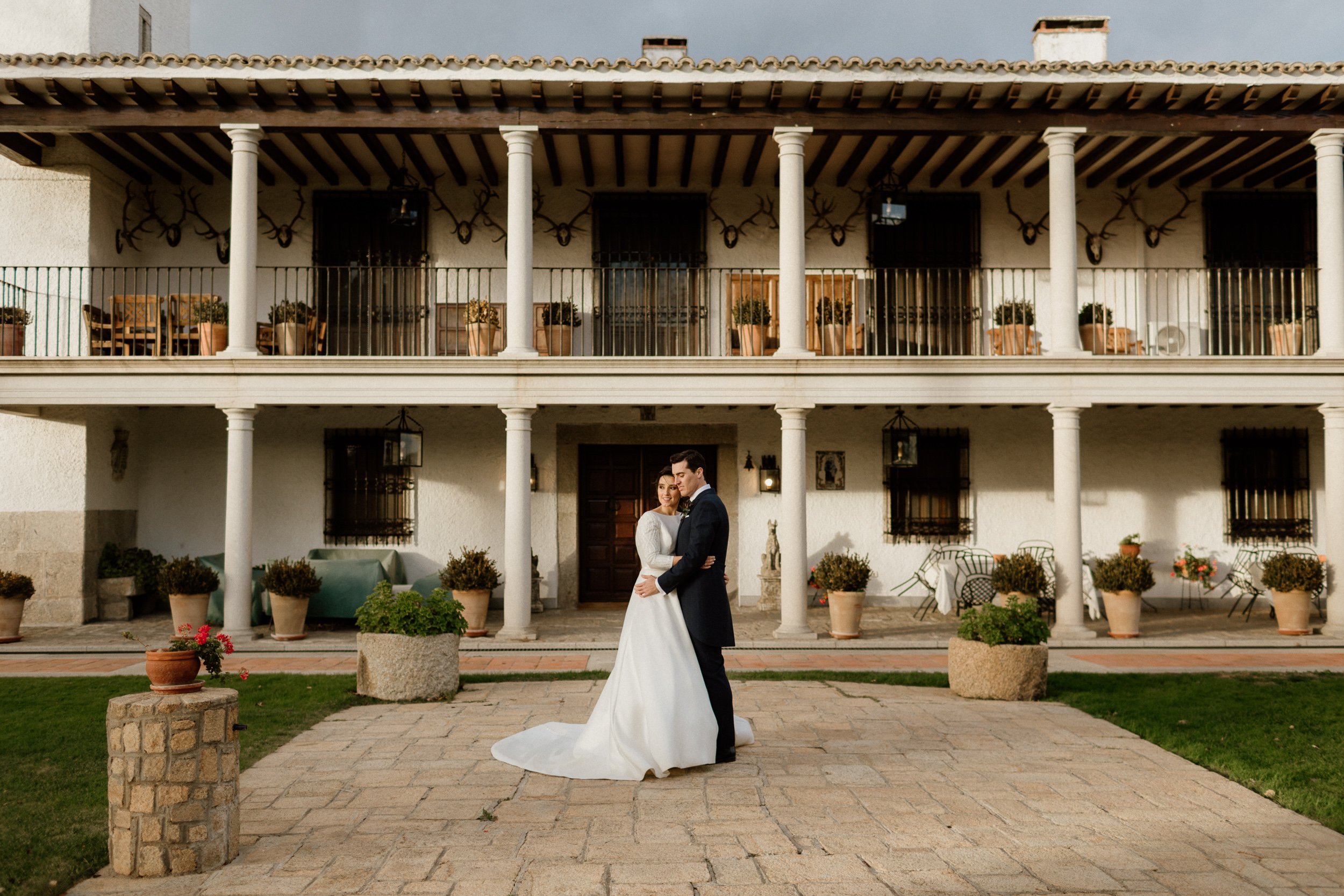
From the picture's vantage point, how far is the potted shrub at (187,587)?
10875mm

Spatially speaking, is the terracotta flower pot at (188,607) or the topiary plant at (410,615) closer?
the topiary plant at (410,615)

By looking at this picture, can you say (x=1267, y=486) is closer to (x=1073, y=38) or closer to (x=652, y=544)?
(x=1073, y=38)

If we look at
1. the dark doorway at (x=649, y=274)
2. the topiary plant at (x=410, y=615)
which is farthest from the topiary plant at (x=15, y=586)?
the dark doorway at (x=649, y=274)

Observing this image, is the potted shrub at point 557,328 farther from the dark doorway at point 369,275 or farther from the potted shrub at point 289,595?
the potted shrub at point 289,595

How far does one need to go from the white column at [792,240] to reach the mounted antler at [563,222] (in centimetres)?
347

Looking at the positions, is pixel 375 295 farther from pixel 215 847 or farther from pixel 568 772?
pixel 215 847

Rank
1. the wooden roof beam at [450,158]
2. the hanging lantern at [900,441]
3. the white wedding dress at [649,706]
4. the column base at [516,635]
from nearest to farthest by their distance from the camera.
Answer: the white wedding dress at [649,706], the column base at [516,635], the wooden roof beam at [450,158], the hanging lantern at [900,441]

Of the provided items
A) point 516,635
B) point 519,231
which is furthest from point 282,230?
point 516,635

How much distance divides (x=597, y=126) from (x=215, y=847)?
8.61 meters

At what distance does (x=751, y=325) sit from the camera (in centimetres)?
1180

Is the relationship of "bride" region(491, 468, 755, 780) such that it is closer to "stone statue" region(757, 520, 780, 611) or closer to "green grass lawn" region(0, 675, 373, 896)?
"green grass lawn" region(0, 675, 373, 896)

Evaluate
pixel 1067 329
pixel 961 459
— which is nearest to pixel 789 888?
pixel 1067 329

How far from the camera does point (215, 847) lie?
4047 millimetres

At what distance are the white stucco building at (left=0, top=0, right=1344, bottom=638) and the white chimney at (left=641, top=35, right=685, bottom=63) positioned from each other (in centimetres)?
11
